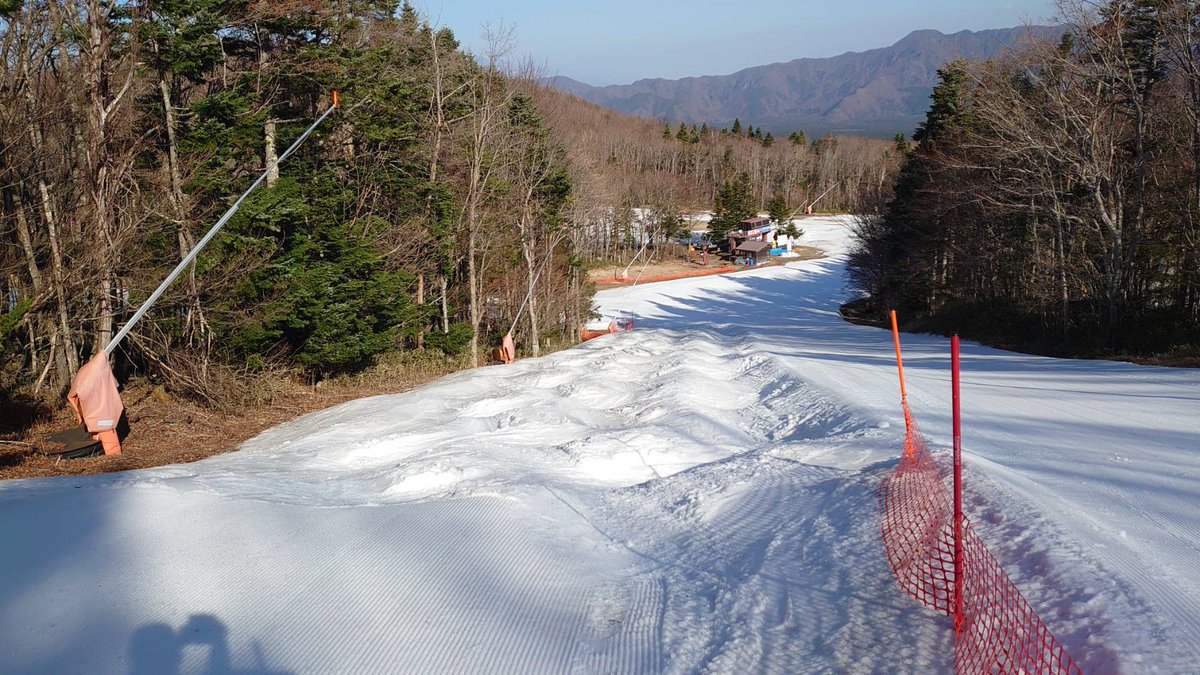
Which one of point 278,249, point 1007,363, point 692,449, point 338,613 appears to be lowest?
point 1007,363

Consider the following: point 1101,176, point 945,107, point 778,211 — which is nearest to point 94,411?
point 1101,176

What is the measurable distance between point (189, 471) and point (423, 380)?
10.2 metres

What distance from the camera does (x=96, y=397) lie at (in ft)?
32.6

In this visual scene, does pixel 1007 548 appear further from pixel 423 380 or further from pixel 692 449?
pixel 423 380

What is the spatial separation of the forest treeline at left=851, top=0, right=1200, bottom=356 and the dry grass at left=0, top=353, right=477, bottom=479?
772 inches

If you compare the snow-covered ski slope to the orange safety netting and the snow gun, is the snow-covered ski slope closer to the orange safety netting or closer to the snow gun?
the orange safety netting

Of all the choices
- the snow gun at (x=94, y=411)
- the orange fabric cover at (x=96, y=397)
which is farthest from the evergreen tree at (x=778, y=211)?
the orange fabric cover at (x=96, y=397)

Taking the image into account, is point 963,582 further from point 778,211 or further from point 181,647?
point 778,211

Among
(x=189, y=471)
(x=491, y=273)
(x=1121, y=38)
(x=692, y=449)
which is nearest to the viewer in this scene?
(x=189, y=471)

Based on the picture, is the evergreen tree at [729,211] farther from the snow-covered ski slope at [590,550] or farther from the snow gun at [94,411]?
the snow gun at [94,411]

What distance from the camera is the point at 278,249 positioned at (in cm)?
1655

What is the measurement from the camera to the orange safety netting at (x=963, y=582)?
12.8ft

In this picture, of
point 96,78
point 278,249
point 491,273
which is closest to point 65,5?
point 96,78

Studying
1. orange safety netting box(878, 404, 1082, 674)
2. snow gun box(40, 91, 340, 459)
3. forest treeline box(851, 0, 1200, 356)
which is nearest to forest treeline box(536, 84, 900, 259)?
forest treeline box(851, 0, 1200, 356)
